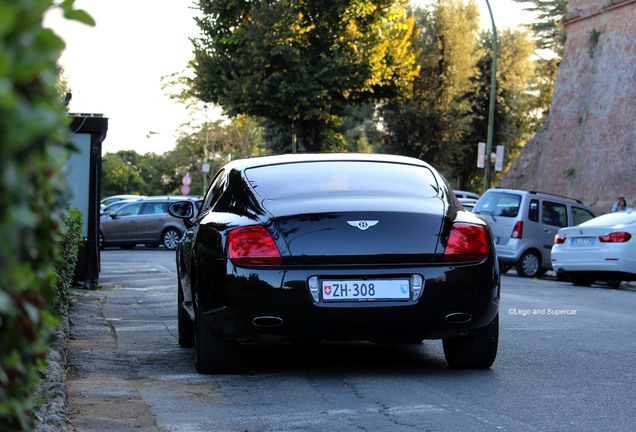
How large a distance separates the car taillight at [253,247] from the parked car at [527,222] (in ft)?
54.2

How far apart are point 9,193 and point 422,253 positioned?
5066mm

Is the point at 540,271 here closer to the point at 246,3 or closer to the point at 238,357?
the point at 238,357

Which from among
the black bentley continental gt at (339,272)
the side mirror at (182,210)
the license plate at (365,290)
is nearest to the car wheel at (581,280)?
the side mirror at (182,210)

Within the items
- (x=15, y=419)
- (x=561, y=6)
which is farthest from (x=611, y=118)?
(x=15, y=419)

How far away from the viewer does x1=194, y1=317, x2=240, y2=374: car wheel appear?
23.2 feet

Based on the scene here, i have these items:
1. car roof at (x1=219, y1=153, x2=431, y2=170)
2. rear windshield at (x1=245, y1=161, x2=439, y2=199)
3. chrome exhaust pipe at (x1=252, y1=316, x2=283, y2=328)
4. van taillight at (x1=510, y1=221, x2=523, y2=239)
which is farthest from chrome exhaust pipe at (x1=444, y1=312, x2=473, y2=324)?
van taillight at (x1=510, y1=221, x2=523, y2=239)

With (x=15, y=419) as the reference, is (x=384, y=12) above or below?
above

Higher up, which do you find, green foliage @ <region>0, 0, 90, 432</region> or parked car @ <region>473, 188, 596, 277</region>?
green foliage @ <region>0, 0, 90, 432</region>

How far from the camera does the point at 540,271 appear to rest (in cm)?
2370

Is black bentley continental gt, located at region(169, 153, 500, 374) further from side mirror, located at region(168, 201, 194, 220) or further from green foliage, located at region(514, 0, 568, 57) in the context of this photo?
green foliage, located at region(514, 0, 568, 57)

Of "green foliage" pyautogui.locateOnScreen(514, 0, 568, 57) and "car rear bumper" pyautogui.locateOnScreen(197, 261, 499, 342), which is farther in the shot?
"green foliage" pyautogui.locateOnScreen(514, 0, 568, 57)

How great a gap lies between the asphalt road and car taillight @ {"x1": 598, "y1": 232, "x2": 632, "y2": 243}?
804 centimetres

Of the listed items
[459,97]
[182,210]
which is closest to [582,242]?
[182,210]

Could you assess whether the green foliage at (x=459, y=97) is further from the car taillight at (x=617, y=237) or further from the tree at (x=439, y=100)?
the car taillight at (x=617, y=237)
